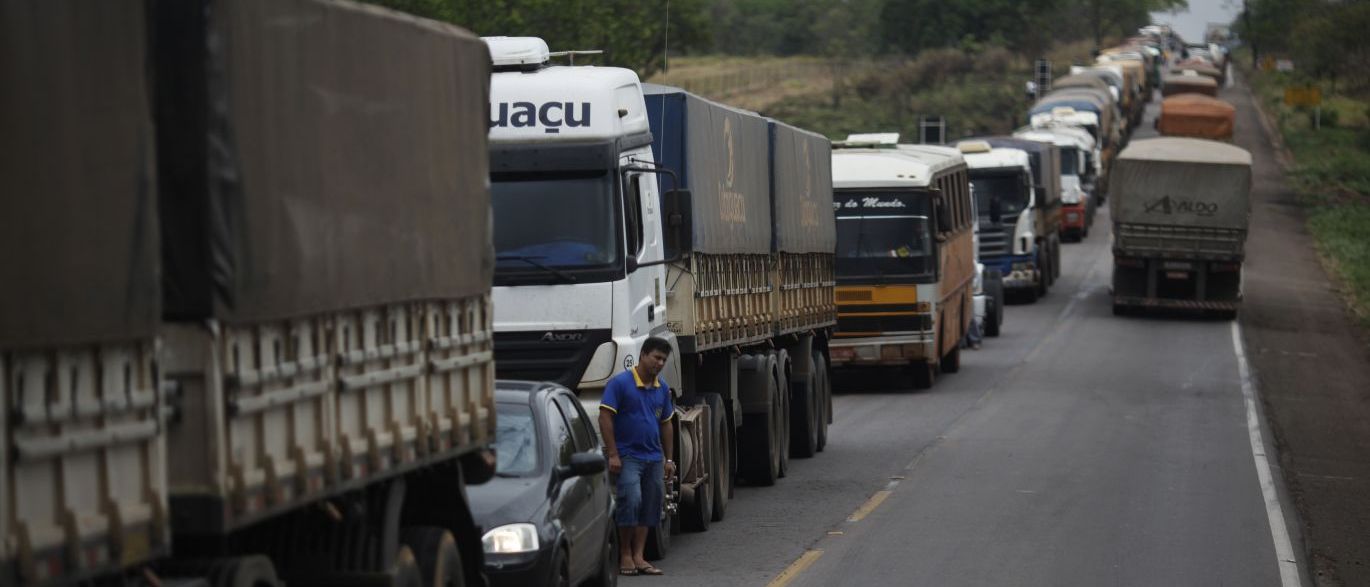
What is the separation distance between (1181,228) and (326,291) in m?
32.7

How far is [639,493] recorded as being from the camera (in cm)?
1234

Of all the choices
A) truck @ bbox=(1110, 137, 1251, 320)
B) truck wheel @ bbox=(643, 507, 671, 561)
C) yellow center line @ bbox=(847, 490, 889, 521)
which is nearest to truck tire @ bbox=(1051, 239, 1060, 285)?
truck @ bbox=(1110, 137, 1251, 320)

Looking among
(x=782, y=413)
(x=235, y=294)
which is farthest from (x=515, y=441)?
(x=782, y=413)

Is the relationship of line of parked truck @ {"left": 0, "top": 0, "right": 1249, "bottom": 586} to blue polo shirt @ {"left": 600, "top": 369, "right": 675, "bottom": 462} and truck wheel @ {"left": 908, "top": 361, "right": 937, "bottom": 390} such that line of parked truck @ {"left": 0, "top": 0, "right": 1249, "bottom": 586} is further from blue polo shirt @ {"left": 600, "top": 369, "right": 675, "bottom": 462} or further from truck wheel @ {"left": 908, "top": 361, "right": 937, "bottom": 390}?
truck wheel @ {"left": 908, "top": 361, "right": 937, "bottom": 390}

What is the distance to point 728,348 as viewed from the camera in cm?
1622

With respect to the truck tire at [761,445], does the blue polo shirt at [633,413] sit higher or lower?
higher

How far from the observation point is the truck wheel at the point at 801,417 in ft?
64.2

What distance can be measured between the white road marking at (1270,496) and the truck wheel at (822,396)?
4489 millimetres

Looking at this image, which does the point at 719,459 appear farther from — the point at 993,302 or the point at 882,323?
the point at 993,302

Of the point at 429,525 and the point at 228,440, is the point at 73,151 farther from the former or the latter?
the point at 429,525

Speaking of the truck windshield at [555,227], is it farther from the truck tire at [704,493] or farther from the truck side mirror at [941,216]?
the truck side mirror at [941,216]

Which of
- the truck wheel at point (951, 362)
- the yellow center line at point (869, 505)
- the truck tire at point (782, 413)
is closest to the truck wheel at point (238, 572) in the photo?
the yellow center line at point (869, 505)

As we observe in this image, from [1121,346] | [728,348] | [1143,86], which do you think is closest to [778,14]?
[1143,86]

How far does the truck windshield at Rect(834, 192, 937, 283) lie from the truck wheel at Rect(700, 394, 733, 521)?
10758 millimetres
